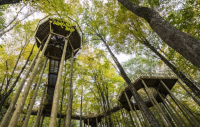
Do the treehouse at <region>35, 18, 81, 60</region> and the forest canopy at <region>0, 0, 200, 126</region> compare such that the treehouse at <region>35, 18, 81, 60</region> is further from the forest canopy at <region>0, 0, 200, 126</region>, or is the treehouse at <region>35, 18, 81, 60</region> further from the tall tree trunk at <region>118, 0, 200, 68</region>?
the tall tree trunk at <region>118, 0, 200, 68</region>

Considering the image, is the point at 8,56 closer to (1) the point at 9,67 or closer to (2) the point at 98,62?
(1) the point at 9,67

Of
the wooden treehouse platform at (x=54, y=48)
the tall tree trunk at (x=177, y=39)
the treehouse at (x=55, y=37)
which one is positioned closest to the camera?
the tall tree trunk at (x=177, y=39)

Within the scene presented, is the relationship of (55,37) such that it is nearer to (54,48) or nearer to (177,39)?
(54,48)

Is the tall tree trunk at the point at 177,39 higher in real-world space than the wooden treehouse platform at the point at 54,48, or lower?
lower

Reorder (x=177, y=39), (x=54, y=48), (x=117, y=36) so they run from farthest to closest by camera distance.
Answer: (x=54, y=48), (x=117, y=36), (x=177, y=39)

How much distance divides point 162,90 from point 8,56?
17403mm

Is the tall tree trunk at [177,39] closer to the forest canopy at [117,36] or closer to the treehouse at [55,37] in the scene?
the forest canopy at [117,36]

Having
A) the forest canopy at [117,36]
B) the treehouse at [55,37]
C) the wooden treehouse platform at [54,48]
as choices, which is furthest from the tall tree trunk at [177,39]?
the wooden treehouse platform at [54,48]

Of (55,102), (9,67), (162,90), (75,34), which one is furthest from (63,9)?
(162,90)

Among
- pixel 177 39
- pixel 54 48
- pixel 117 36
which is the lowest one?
pixel 177 39

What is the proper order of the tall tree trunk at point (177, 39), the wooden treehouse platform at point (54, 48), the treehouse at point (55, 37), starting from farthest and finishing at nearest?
the wooden treehouse platform at point (54, 48), the treehouse at point (55, 37), the tall tree trunk at point (177, 39)

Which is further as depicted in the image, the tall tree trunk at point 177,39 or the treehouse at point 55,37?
the treehouse at point 55,37

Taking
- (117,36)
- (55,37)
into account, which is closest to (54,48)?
(55,37)

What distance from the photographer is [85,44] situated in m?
11.8
